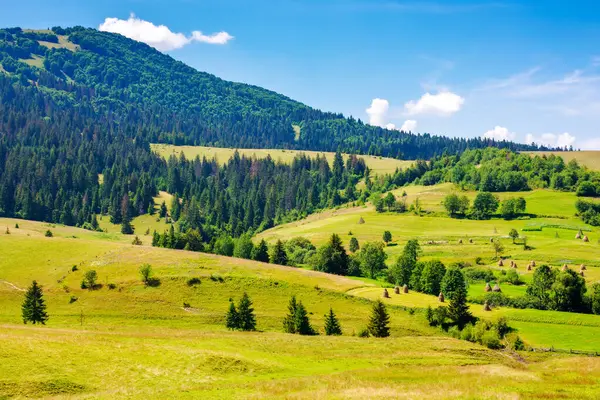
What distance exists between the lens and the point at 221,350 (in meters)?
54.5

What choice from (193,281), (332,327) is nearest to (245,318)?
(332,327)

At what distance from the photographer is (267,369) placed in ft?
162

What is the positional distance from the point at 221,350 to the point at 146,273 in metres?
53.2

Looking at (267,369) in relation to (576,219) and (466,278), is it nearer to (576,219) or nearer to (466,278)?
(466,278)

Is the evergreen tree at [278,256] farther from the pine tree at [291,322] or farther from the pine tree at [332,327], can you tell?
the pine tree at [332,327]

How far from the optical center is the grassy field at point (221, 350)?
40125 mm

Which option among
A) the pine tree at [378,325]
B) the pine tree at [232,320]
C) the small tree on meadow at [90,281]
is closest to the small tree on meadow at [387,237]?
the pine tree at [378,325]

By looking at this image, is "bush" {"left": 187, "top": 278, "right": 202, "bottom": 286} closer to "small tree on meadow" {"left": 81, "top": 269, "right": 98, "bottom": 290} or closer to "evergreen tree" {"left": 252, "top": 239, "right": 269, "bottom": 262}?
"small tree on meadow" {"left": 81, "top": 269, "right": 98, "bottom": 290}

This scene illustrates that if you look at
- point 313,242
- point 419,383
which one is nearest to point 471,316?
point 419,383

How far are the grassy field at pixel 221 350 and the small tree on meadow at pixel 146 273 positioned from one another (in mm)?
1603


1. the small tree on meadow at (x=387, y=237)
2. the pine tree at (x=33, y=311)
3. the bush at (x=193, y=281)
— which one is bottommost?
the pine tree at (x=33, y=311)

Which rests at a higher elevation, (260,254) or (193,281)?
(260,254)

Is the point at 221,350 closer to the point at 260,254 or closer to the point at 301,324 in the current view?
the point at 301,324

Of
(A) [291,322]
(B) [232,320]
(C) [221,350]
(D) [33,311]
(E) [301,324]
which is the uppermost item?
(C) [221,350]
